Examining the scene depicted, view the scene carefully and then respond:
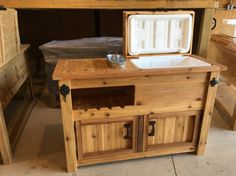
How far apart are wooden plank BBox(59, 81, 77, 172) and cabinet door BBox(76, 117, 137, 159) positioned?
4 centimetres

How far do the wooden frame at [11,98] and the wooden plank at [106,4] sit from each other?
46cm

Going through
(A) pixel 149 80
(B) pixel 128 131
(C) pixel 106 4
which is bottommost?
(B) pixel 128 131

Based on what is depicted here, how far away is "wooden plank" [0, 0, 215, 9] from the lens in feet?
7.04

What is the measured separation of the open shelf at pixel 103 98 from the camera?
5.28 feet

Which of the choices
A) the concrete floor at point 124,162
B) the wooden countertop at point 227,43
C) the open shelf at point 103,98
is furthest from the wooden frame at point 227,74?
the open shelf at point 103,98

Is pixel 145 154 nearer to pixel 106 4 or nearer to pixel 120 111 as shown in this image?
pixel 120 111

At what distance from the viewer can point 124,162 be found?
1.68 meters

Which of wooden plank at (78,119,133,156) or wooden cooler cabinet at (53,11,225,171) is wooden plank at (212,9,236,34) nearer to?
wooden cooler cabinet at (53,11,225,171)

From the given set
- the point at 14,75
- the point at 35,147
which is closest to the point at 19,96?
the point at 14,75

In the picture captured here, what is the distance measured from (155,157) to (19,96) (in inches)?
76.3

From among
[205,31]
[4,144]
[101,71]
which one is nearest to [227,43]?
[205,31]

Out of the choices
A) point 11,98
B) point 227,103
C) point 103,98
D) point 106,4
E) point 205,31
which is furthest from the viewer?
point 227,103

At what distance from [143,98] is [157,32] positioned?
1.89 ft

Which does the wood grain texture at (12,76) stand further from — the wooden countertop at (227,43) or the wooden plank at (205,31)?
the wooden countertop at (227,43)
